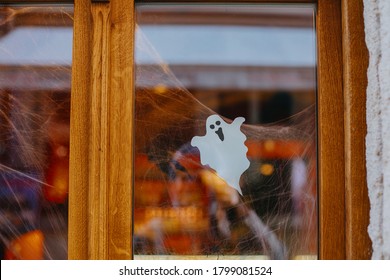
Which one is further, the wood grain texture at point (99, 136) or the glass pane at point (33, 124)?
the glass pane at point (33, 124)

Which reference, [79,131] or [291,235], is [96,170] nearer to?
[79,131]

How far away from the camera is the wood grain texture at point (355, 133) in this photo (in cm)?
158

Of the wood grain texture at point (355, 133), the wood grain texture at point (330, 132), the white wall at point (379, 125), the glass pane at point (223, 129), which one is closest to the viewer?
the white wall at point (379, 125)

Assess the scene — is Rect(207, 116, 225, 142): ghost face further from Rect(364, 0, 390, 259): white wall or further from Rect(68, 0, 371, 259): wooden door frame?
Rect(364, 0, 390, 259): white wall

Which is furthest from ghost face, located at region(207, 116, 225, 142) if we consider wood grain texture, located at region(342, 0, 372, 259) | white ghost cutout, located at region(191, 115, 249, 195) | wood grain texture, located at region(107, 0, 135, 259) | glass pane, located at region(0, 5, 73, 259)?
glass pane, located at region(0, 5, 73, 259)

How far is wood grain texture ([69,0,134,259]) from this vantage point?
1753 millimetres

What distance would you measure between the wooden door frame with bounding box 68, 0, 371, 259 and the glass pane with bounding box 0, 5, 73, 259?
10 centimetres

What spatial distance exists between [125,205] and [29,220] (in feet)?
1.47

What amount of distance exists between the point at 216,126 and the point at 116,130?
0.43 meters

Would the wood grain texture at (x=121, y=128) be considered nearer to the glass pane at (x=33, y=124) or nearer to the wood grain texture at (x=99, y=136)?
the wood grain texture at (x=99, y=136)

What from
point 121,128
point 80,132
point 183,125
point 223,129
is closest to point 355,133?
point 223,129

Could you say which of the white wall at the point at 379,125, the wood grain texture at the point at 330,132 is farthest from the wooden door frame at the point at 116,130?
the white wall at the point at 379,125

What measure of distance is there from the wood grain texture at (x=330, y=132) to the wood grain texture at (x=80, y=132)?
37.8 inches

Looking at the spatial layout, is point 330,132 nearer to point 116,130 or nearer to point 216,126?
point 216,126
